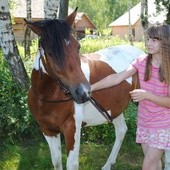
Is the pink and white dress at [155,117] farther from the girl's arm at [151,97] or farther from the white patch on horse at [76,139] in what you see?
the white patch on horse at [76,139]

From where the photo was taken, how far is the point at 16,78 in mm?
5918

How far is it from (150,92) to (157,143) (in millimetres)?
438

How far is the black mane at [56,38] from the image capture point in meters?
3.18

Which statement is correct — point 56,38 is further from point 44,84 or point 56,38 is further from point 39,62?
point 44,84

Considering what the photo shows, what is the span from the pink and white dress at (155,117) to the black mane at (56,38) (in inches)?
28.9

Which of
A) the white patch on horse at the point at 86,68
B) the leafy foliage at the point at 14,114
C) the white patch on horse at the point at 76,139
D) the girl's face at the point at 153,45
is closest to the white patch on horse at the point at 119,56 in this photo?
the white patch on horse at the point at 86,68

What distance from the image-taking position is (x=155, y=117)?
11.0 ft

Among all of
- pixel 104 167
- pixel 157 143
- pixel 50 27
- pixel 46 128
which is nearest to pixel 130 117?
pixel 104 167

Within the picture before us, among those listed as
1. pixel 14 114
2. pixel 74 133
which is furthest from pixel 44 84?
pixel 14 114

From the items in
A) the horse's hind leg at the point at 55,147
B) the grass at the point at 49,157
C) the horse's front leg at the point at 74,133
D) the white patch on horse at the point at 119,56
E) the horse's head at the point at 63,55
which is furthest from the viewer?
the grass at the point at 49,157

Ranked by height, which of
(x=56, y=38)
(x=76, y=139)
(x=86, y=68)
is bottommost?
(x=76, y=139)

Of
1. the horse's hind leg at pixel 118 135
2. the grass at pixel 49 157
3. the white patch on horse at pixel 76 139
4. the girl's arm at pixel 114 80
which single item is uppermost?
the girl's arm at pixel 114 80

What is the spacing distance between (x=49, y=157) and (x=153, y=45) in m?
2.59

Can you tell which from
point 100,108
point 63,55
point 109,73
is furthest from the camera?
point 109,73
